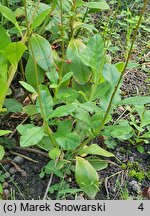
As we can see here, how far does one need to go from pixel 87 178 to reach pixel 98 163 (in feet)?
0.38

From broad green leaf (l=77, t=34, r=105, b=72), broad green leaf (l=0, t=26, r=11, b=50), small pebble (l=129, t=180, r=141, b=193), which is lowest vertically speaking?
small pebble (l=129, t=180, r=141, b=193)

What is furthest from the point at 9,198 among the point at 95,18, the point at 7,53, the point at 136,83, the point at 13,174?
the point at 95,18

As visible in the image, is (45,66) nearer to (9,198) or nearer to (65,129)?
(65,129)

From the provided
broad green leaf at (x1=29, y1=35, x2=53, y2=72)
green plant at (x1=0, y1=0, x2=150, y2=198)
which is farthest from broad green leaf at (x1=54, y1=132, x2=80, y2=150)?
broad green leaf at (x1=29, y1=35, x2=53, y2=72)

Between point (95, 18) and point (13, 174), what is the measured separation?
1.15 m

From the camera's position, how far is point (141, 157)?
1.70 m

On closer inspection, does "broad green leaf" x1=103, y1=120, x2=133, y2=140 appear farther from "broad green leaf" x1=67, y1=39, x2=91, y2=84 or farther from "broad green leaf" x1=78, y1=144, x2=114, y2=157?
"broad green leaf" x1=67, y1=39, x2=91, y2=84

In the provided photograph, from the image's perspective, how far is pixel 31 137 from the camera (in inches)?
53.5

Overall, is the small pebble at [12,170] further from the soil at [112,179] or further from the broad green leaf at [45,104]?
the broad green leaf at [45,104]

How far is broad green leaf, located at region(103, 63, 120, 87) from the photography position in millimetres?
1511

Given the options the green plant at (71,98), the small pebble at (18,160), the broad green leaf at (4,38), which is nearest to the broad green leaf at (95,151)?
the green plant at (71,98)

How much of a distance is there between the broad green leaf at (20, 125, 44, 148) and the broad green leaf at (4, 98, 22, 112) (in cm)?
23

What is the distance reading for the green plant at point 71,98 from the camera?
1411 millimetres

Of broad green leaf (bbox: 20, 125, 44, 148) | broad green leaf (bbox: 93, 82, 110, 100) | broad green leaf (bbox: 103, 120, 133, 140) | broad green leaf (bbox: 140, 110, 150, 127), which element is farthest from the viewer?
broad green leaf (bbox: 140, 110, 150, 127)
